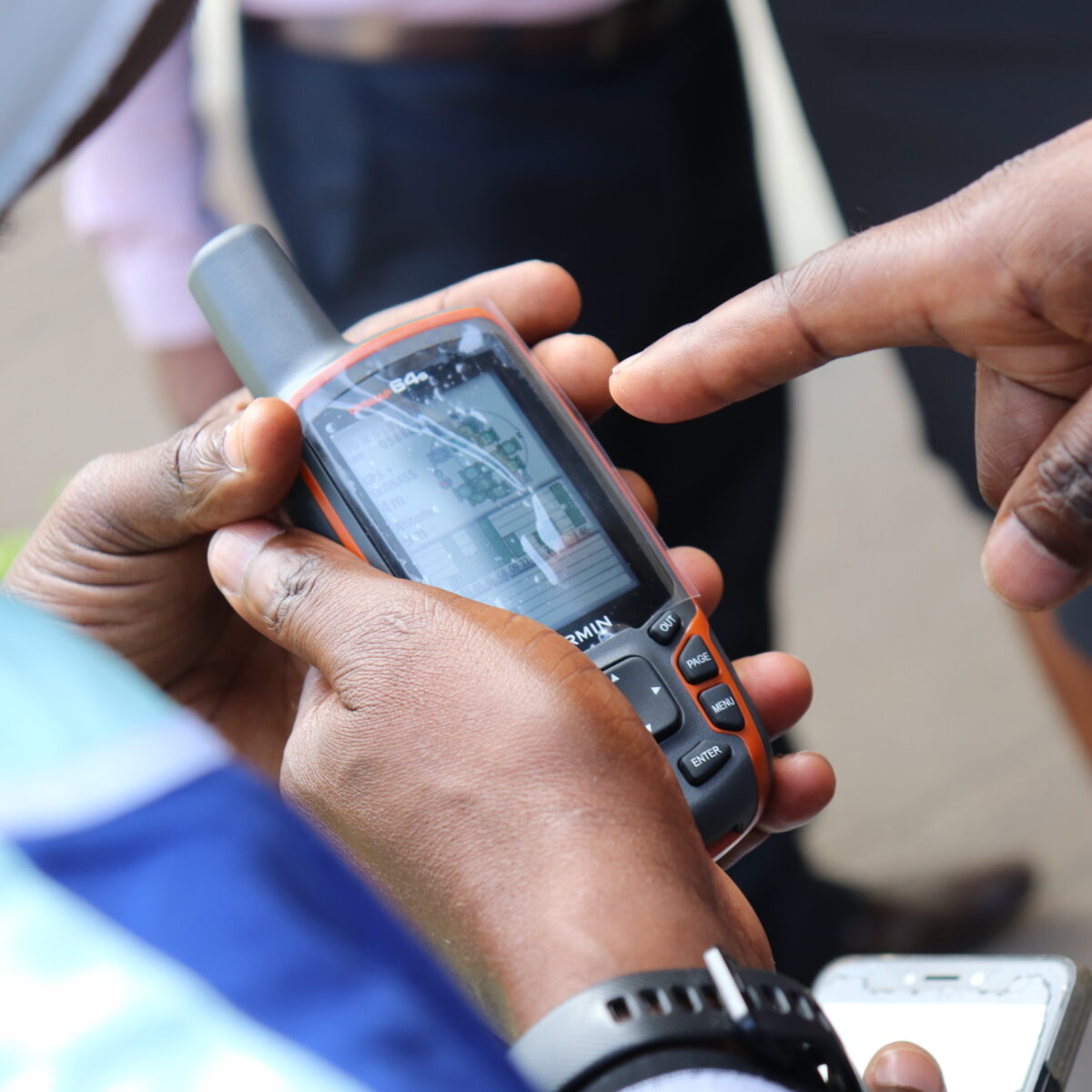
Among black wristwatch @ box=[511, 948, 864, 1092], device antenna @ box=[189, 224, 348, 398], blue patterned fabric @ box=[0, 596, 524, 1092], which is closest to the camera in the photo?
blue patterned fabric @ box=[0, 596, 524, 1092]

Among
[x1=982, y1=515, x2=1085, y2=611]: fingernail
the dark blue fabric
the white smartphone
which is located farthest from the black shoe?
the dark blue fabric

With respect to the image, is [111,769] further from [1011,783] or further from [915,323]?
[1011,783]

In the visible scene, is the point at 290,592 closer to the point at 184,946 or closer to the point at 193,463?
the point at 193,463

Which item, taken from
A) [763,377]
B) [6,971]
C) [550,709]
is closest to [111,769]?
[6,971]

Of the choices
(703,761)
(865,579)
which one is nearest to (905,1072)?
(703,761)

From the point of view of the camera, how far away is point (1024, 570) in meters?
0.55

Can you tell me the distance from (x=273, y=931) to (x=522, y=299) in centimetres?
56

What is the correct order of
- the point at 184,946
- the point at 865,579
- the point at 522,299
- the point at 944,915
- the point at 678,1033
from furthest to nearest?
1. the point at 865,579
2. the point at 944,915
3. the point at 522,299
4. the point at 678,1033
5. the point at 184,946

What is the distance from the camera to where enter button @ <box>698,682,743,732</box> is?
0.68 meters

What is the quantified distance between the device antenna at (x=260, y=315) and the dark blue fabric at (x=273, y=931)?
0.43 metres

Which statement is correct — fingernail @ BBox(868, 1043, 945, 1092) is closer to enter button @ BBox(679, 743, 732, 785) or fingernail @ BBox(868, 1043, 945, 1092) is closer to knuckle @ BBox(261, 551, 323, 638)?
enter button @ BBox(679, 743, 732, 785)

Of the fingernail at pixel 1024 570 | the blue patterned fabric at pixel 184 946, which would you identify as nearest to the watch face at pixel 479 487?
the fingernail at pixel 1024 570

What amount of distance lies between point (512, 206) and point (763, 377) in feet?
1.57

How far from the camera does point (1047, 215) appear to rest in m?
0.51
